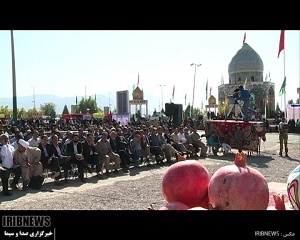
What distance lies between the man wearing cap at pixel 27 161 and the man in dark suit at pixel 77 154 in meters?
1.34

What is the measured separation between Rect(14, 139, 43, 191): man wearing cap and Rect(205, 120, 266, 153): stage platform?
1029 centimetres

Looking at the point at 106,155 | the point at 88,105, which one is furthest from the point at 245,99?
the point at 88,105

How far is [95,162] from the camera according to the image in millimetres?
11781

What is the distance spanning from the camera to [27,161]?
962 cm

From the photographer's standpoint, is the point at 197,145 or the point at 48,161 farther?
the point at 197,145

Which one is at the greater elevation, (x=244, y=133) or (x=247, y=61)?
(x=247, y=61)

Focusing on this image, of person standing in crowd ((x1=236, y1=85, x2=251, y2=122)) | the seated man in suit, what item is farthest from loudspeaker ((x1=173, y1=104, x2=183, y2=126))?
the seated man in suit

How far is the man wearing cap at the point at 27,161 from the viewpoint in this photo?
9.57m

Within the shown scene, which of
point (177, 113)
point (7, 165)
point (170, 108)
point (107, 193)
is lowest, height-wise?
point (107, 193)

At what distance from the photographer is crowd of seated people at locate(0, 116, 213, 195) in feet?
31.6

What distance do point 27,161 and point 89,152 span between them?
246cm

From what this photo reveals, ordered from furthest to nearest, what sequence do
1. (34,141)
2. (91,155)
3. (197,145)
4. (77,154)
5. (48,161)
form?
1. (197,145)
2. (91,155)
3. (34,141)
4. (77,154)
5. (48,161)

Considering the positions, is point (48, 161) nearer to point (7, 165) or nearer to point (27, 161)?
point (27, 161)

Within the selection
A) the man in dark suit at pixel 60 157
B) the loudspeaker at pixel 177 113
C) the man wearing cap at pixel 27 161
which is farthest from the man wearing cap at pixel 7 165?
the loudspeaker at pixel 177 113
